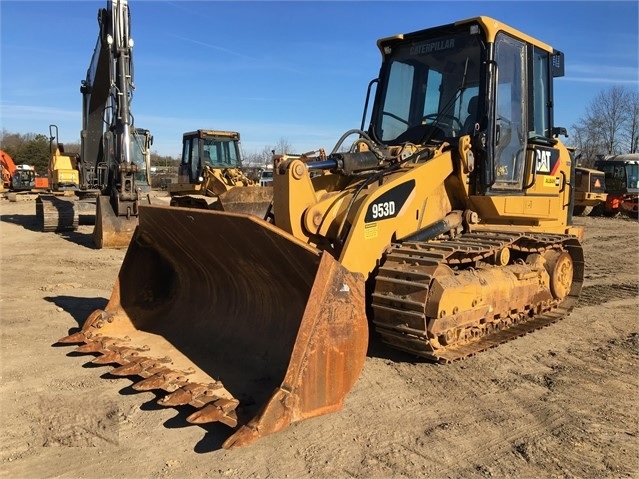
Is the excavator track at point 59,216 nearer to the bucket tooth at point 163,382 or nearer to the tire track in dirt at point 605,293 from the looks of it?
the bucket tooth at point 163,382

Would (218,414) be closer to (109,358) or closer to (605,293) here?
(109,358)

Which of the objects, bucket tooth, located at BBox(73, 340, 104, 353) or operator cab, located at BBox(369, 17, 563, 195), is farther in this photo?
operator cab, located at BBox(369, 17, 563, 195)

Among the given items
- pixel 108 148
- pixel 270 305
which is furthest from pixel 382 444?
pixel 108 148

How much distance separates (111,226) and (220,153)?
6624mm

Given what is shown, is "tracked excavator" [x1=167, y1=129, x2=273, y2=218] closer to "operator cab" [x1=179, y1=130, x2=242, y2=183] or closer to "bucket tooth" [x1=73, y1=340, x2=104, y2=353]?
"operator cab" [x1=179, y1=130, x2=242, y2=183]

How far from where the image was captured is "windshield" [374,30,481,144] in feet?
18.4

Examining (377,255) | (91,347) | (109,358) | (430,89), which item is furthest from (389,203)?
(91,347)

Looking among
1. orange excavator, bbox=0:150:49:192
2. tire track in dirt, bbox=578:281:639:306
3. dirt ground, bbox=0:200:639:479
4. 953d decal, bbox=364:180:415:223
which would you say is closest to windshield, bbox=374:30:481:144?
953d decal, bbox=364:180:415:223

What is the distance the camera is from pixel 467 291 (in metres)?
4.68

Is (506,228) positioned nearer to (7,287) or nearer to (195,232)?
(195,232)

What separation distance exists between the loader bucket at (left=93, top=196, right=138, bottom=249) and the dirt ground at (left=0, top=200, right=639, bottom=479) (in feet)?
19.0

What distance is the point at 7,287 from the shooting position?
809cm

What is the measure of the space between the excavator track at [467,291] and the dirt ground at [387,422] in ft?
0.79

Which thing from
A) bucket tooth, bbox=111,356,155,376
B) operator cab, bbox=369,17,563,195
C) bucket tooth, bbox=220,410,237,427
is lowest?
bucket tooth, bbox=220,410,237,427
